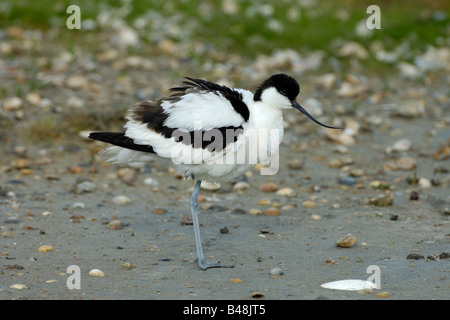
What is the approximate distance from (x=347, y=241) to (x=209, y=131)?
1.33 meters

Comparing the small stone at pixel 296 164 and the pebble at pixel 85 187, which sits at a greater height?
the small stone at pixel 296 164

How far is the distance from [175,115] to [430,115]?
462cm

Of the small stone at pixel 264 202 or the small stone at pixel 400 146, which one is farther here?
the small stone at pixel 400 146

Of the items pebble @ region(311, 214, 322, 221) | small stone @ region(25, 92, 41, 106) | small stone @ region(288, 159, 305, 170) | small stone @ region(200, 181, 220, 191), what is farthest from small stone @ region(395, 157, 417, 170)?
small stone @ region(25, 92, 41, 106)

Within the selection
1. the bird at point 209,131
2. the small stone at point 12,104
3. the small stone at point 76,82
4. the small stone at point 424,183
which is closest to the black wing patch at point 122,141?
the bird at point 209,131

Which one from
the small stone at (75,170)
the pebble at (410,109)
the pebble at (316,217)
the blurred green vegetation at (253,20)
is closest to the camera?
the pebble at (316,217)

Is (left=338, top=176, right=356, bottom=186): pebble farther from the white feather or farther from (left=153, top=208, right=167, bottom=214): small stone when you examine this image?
the white feather

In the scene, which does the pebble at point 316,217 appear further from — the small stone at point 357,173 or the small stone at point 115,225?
the small stone at point 115,225

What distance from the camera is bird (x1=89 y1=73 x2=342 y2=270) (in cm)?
491

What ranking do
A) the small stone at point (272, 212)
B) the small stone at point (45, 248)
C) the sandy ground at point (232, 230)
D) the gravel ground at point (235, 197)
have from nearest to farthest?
the sandy ground at point (232, 230), the gravel ground at point (235, 197), the small stone at point (45, 248), the small stone at point (272, 212)

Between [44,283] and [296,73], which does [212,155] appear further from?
[296,73]

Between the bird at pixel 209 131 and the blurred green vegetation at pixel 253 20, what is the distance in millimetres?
5180

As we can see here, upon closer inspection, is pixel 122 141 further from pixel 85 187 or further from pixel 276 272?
pixel 85 187

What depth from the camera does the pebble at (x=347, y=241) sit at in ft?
16.7
